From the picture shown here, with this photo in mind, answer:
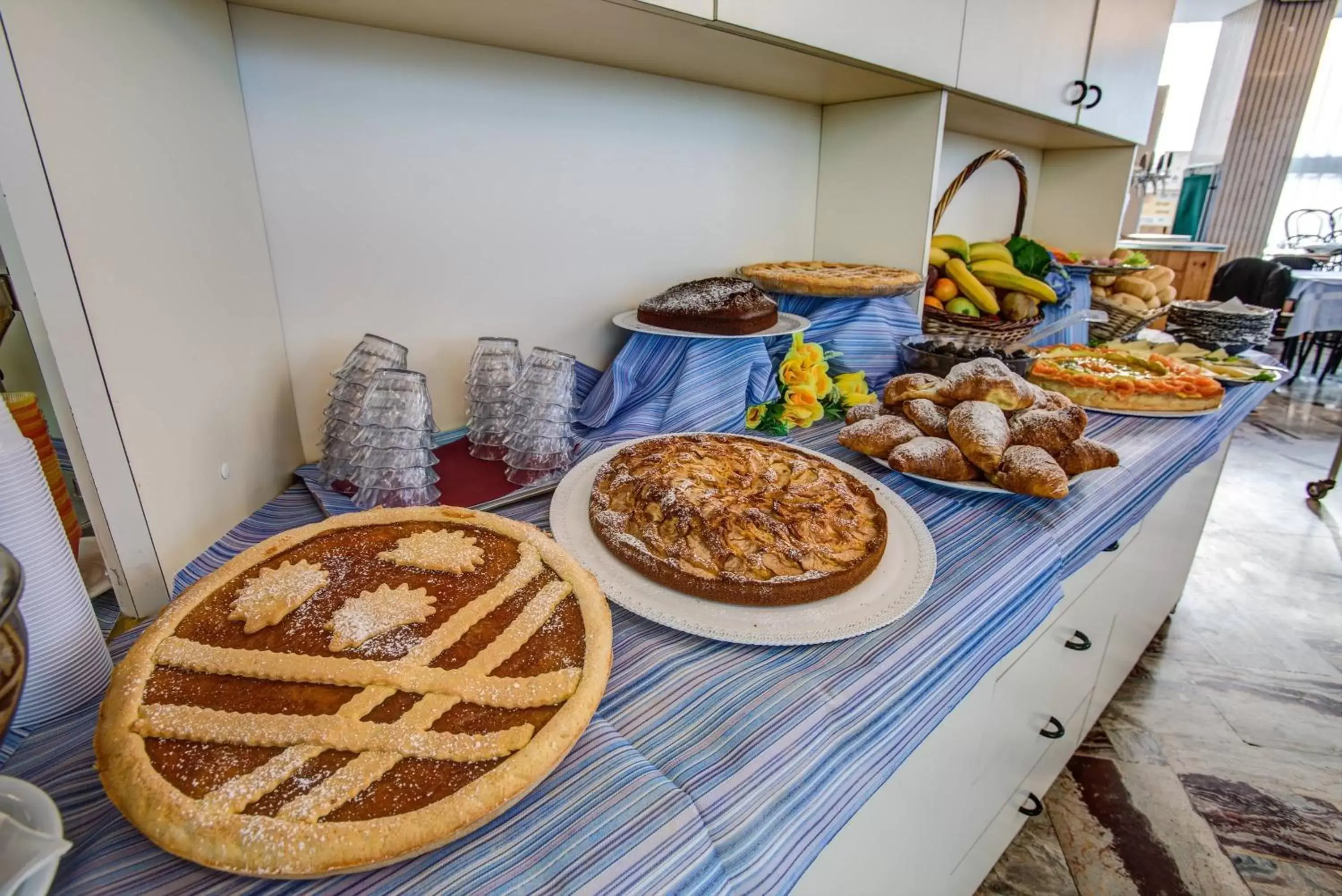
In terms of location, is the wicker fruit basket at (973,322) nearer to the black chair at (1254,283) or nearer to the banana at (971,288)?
the banana at (971,288)

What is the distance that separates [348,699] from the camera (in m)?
0.44

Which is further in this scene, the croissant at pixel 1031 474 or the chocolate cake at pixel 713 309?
the chocolate cake at pixel 713 309

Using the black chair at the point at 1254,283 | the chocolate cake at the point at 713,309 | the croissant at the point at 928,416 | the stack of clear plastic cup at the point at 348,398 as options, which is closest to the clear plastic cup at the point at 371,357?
the stack of clear plastic cup at the point at 348,398

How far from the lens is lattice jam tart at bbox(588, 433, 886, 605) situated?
623 millimetres

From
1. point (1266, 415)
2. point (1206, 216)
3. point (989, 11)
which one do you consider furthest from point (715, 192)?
point (1206, 216)

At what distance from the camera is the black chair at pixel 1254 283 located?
4.11m

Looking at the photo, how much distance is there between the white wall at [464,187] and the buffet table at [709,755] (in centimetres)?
34

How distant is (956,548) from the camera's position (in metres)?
0.77

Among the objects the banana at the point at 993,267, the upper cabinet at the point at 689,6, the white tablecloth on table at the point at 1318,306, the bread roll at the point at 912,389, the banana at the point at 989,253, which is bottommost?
the white tablecloth on table at the point at 1318,306

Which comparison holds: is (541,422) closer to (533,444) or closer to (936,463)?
(533,444)

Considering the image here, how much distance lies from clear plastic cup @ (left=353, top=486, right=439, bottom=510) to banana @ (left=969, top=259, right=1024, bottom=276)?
1504 millimetres

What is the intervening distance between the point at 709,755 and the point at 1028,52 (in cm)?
167

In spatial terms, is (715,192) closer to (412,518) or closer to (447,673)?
Answer: (412,518)

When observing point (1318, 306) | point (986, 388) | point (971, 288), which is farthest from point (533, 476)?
point (1318, 306)
